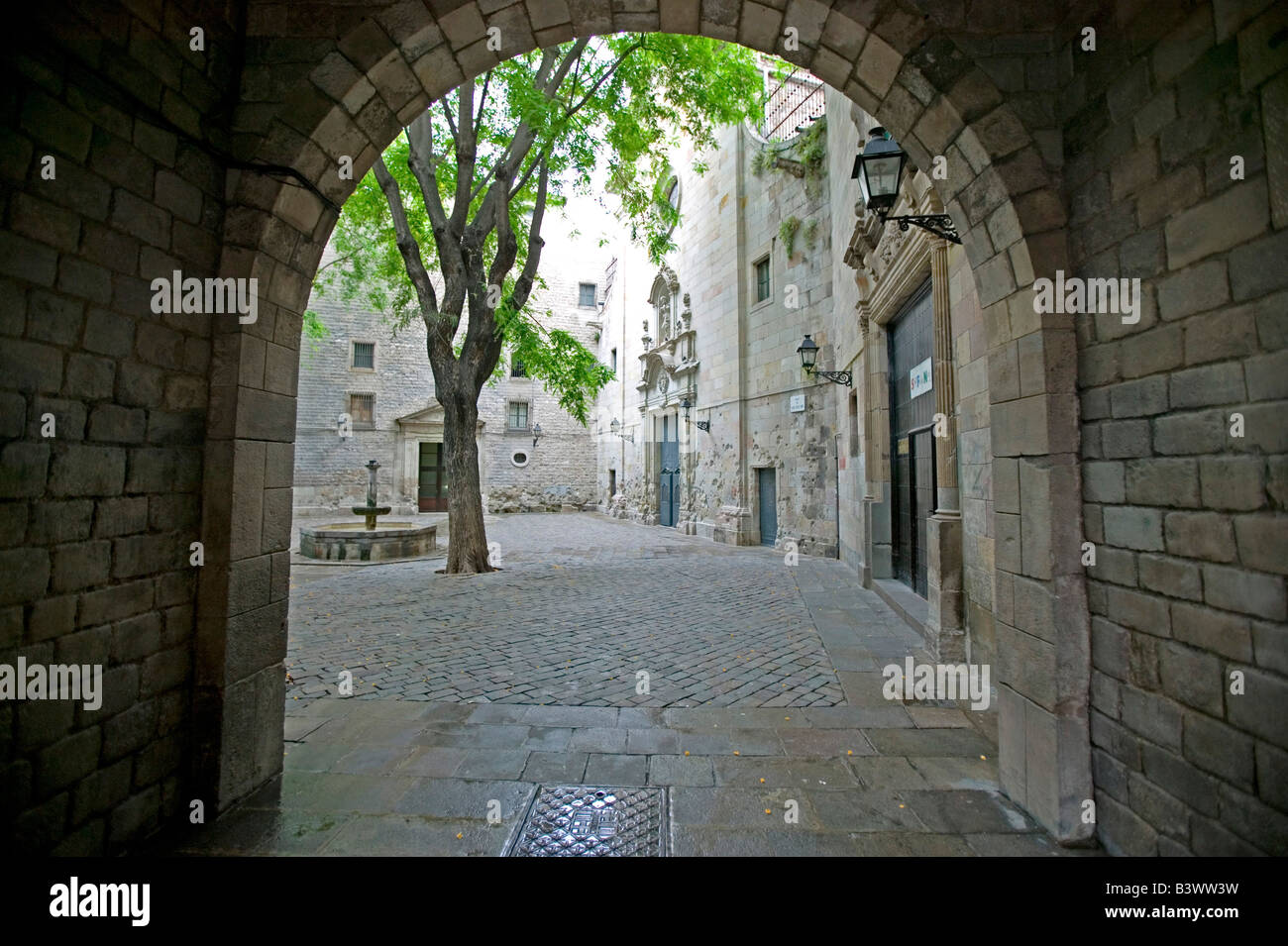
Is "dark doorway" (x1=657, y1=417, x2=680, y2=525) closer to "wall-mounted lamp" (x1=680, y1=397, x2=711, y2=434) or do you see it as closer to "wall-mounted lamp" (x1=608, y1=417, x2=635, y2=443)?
"wall-mounted lamp" (x1=680, y1=397, x2=711, y2=434)

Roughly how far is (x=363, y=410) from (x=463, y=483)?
1417cm

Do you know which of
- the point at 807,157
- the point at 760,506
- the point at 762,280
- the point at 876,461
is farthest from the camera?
the point at 762,280

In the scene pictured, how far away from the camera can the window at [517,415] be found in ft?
73.7

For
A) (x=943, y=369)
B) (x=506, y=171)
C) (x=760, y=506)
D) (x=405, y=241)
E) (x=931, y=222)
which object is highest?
(x=506, y=171)

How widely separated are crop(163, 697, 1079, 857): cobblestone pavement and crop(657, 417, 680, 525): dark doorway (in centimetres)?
1300

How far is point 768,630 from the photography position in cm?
534

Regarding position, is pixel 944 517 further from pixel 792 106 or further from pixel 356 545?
pixel 792 106

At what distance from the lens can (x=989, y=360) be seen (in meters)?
2.61

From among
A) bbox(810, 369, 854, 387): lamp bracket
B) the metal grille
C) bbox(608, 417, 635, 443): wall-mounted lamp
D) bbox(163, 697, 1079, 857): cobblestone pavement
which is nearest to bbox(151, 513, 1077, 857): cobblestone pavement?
bbox(163, 697, 1079, 857): cobblestone pavement

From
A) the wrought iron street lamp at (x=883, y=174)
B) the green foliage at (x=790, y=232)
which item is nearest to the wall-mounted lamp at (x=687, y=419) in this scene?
the green foliage at (x=790, y=232)

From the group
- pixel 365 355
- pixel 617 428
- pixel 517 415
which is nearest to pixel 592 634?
pixel 617 428

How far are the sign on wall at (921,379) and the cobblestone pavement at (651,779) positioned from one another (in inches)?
124

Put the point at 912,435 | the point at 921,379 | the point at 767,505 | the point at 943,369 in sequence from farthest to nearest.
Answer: the point at 767,505, the point at 912,435, the point at 921,379, the point at 943,369

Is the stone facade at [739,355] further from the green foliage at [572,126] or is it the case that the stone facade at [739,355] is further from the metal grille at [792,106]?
the green foliage at [572,126]
